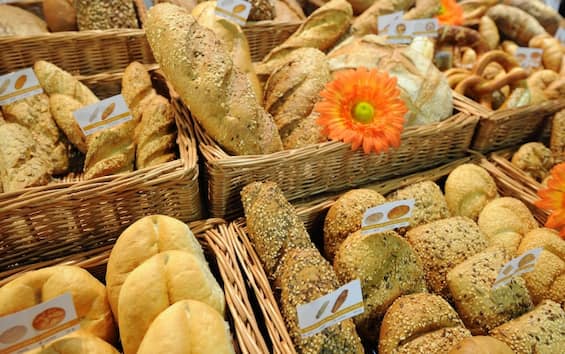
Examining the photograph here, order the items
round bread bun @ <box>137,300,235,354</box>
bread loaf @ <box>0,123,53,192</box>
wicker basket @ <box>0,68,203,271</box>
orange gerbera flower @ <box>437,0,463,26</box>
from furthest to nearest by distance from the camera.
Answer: orange gerbera flower @ <box>437,0,463,26</box>, bread loaf @ <box>0,123,53,192</box>, wicker basket @ <box>0,68,203,271</box>, round bread bun @ <box>137,300,235,354</box>

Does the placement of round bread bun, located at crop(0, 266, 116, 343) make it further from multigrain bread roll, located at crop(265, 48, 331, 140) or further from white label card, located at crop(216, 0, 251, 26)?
white label card, located at crop(216, 0, 251, 26)

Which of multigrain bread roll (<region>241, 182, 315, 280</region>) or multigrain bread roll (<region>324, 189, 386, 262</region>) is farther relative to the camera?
multigrain bread roll (<region>324, 189, 386, 262</region>)

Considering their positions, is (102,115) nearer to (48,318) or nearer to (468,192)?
(48,318)

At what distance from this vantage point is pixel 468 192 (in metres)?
1.72

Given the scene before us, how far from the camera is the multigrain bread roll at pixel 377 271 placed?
1276mm

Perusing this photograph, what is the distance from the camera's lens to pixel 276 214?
137 cm

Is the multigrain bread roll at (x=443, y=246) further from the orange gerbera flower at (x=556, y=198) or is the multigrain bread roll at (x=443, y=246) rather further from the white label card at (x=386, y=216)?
the orange gerbera flower at (x=556, y=198)

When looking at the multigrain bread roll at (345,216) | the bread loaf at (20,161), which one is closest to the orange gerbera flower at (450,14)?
the multigrain bread roll at (345,216)

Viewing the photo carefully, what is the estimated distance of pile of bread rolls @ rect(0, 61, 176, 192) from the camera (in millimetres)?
1467

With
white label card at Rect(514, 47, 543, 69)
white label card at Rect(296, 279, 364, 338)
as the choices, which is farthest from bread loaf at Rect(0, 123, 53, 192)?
white label card at Rect(514, 47, 543, 69)

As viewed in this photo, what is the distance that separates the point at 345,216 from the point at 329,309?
462 millimetres

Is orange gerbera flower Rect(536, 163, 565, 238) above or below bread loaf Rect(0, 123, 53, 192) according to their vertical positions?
below

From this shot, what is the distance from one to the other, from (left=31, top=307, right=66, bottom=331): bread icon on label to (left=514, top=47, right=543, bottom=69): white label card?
2.59 meters

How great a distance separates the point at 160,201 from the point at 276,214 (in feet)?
1.28
